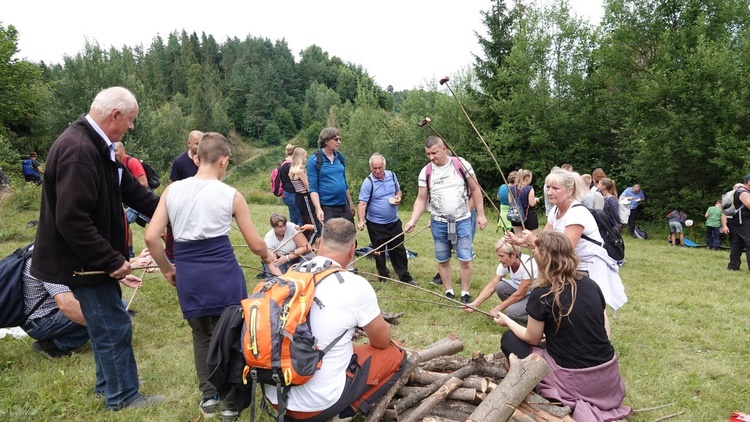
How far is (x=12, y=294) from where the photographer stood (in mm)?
3934

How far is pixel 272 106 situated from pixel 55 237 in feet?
271

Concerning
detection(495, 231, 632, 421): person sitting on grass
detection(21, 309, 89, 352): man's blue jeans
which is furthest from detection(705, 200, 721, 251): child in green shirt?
detection(21, 309, 89, 352): man's blue jeans

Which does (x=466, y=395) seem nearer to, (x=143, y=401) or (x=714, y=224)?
(x=143, y=401)

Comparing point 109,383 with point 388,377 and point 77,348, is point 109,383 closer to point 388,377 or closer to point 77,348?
point 77,348

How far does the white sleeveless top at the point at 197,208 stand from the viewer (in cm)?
301

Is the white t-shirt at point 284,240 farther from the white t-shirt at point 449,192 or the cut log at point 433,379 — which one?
the cut log at point 433,379

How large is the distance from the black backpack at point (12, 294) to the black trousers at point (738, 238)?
37.1 ft

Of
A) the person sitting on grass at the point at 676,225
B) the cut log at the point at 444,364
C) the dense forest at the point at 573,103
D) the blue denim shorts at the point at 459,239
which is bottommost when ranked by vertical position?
the person sitting on grass at the point at 676,225

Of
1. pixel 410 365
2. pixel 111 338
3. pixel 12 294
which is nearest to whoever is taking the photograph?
pixel 111 338

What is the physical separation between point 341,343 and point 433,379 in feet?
3.53

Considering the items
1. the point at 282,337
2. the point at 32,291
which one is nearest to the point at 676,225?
the point at 282,337

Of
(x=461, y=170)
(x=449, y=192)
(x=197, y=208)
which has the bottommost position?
(x=449, y=192)

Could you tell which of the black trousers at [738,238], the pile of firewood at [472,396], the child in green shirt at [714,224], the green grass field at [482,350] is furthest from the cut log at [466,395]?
the child in green shirt at [714,224]

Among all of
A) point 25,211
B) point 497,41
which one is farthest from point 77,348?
point 497,41
